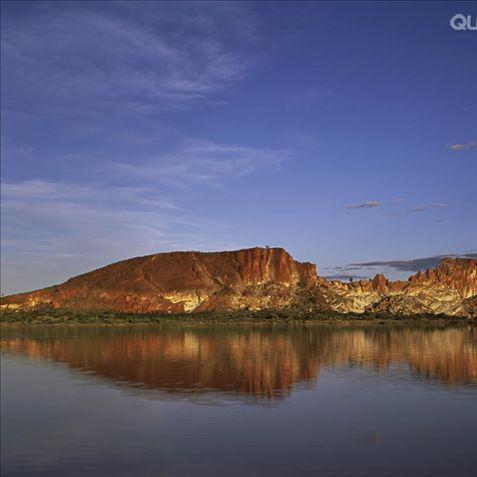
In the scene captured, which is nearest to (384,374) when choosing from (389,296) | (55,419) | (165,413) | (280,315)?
(165,413)

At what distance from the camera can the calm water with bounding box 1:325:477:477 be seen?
46.0 feet

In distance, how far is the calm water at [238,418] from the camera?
14008 millimetres

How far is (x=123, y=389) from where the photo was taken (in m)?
25.1

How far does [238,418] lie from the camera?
1905 centimetres

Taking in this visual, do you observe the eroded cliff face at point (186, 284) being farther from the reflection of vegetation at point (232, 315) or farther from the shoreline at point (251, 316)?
the shoreline at point (251, 316)

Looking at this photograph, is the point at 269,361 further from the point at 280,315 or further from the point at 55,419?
the point at 280,315

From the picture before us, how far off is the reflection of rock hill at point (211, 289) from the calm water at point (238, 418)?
383ft

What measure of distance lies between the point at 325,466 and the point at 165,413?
23.8ft

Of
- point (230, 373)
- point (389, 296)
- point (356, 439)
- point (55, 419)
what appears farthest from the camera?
point (389, 296)

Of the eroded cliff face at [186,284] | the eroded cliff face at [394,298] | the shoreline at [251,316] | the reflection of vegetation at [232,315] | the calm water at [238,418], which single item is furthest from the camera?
the eroded cliff face at [394,298]

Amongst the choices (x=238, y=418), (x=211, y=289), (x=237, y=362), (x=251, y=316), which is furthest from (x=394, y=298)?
(x=238, y=418)

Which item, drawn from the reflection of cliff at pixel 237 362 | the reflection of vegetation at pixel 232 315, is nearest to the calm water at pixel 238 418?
the reflection of cliff at pixel 237 362

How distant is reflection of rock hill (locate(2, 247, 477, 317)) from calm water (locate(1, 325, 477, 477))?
117m

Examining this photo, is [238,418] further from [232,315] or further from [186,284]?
[186,284]
